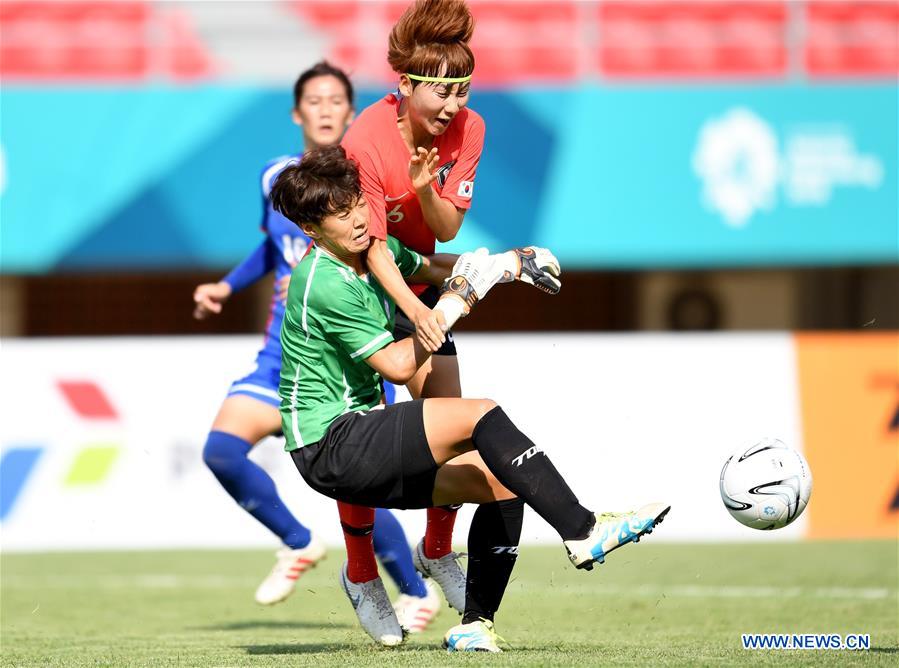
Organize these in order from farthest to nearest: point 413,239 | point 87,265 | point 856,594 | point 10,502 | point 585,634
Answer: point 87,265
point 10,502
point 856,594
point 585,634
point 413,239

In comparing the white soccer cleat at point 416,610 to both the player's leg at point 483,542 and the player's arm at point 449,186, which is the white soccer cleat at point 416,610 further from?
the player's arm at point 449,186

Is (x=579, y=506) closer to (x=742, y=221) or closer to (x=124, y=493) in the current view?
(x=124, y=493)

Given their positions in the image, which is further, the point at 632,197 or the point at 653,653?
the point at 632,197

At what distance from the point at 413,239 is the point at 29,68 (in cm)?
860

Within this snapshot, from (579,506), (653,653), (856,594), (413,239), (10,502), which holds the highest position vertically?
(413,239)

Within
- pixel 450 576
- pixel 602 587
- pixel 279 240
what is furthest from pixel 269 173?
pixel 602 587

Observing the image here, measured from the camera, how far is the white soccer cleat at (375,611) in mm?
5609

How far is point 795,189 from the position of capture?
486 inches

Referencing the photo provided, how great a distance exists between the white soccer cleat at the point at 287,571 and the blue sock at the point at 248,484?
0.04m

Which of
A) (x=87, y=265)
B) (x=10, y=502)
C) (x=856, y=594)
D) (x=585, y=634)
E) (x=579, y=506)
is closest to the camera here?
(x=579, y=506)

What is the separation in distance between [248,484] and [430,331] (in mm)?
2012

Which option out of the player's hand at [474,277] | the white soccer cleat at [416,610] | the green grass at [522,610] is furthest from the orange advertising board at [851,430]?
the player's hand at [474,277]

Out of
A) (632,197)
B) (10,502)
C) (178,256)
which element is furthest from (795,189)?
(10,502)

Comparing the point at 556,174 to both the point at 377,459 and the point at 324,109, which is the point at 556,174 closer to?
the point at 324,109
